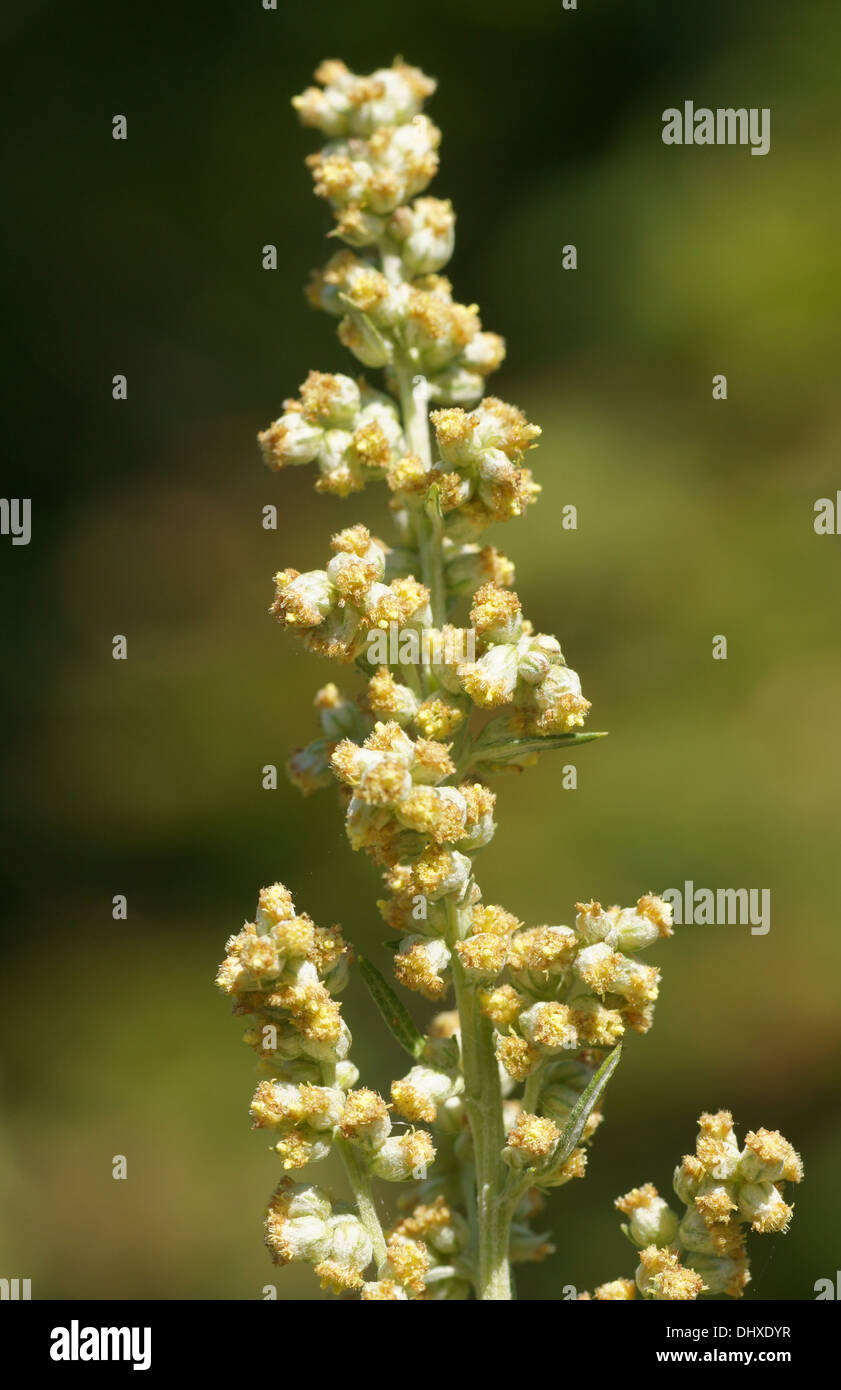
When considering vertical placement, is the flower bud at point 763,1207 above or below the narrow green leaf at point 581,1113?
below

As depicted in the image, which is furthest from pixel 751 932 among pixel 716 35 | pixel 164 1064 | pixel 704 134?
pixel 716 35

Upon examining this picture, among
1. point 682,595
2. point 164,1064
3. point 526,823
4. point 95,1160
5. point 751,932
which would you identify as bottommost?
point 95,1160

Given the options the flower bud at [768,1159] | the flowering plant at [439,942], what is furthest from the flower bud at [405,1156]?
the flower bud at [768,1159]

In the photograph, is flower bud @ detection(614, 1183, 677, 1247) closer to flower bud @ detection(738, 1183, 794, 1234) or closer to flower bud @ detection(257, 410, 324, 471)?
flower bud @ detection(738, 1183, 794, 1234)

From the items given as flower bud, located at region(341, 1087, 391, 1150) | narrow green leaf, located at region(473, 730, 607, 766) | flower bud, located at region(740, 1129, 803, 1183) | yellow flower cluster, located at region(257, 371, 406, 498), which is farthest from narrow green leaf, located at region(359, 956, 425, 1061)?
yellow flower cluster, located at region(257, 371, 406, 498)

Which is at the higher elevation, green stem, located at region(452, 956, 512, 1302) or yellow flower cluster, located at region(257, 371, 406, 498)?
yellow flower cluster, located at region(257, 371, 406, 498)

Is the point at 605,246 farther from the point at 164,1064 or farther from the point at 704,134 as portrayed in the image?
the point at 164,1064

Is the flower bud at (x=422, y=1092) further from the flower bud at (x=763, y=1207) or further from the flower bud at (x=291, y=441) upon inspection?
the flower bud at (x=291, y=441)
